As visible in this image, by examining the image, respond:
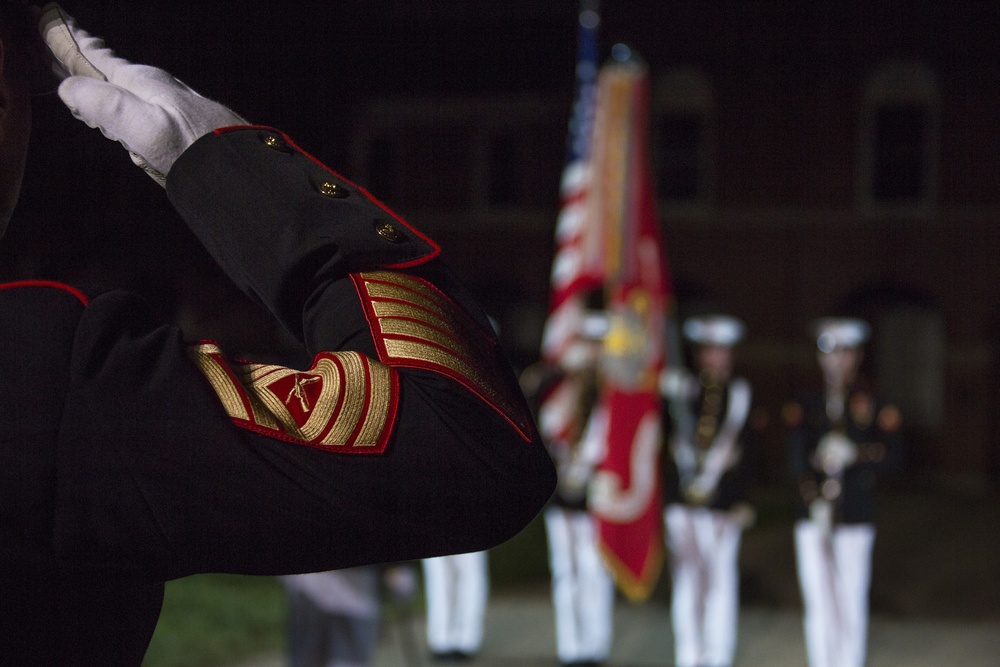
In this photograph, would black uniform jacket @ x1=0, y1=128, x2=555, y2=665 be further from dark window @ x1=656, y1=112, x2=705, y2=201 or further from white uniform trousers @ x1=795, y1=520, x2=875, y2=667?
dark window @ x1=656, y1=112, x2=705, y2=201

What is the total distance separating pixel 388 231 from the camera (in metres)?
0.89

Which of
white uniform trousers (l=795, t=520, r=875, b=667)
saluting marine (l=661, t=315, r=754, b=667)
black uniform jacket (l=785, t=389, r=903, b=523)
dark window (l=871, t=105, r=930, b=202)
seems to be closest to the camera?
white uniform trousers (l=795, t=520, r=875, b=667)

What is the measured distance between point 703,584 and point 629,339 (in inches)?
65.2

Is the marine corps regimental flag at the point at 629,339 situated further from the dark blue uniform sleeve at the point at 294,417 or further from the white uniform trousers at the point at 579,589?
the dark blue uniform sleeve at the point at 294,417

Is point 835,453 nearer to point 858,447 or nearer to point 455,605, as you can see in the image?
point 858,447

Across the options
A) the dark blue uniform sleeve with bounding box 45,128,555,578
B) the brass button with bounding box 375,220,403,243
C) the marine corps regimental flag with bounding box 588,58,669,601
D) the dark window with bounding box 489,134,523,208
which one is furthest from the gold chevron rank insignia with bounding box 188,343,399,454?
the dark window with bounding box 489,134,523,208

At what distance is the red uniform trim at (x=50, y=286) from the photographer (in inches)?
31.6

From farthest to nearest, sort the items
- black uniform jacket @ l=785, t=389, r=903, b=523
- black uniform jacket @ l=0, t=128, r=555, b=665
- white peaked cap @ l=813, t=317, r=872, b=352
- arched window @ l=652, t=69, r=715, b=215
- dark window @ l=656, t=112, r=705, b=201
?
dark window @ l=656, t=112, r=705, b=201 < arched window @ l=652, t=69, r=715, b=215 < white peaked cap @ l=813, t=317, r=872, b=352 < black uniform jacket @ l=785, t=389, r=903, b=523 < black uniform jacket @ l=0, t=128, r=555, b=665

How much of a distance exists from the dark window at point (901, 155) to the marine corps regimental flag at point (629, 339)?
1361 cm

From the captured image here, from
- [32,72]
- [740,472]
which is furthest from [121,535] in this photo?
[740,472]

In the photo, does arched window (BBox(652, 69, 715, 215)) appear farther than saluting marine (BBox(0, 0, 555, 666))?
Yes

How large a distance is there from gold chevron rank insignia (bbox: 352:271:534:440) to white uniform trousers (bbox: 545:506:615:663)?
6.53 m

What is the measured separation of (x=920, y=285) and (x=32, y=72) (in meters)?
20.9

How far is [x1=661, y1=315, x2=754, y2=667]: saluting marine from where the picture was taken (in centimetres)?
712
